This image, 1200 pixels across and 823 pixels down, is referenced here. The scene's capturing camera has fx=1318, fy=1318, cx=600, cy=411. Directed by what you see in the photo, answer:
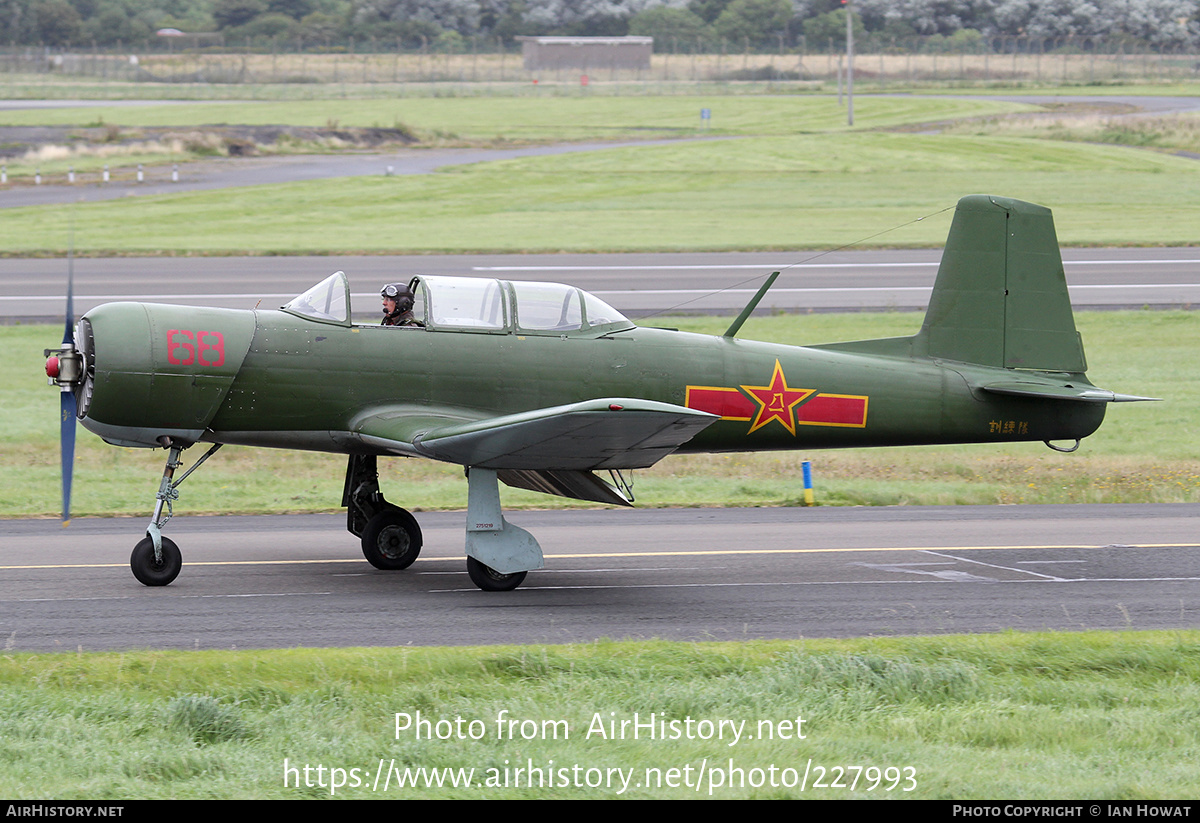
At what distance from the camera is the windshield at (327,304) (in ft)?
41.1

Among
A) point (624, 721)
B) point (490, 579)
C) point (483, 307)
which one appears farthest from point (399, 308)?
point (624, 721)

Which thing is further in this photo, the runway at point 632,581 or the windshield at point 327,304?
the windshield at point 327,304

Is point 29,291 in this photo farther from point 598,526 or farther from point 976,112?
point 976,112

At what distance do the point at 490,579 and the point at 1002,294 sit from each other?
653cm

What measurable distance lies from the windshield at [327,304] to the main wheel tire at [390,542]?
2095mm

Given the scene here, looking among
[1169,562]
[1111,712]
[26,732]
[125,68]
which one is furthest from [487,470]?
[125,68]

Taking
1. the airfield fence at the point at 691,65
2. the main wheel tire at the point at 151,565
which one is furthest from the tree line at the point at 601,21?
the main wheel tire at the point at 151,565

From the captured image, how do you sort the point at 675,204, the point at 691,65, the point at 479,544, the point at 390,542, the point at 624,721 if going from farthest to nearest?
the point at 691,65
the point at 675,204
the point at 390,542
the point at 479,544
the point at 624,721

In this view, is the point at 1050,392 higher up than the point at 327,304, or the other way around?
the point at 327,304

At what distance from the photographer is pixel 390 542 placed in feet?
43.1

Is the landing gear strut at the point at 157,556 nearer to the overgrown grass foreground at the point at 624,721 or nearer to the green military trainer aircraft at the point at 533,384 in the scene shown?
the green military trainer aircraft at the point at 533,384

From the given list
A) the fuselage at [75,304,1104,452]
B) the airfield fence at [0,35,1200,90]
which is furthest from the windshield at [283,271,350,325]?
the airfield fence at [0,35,1200,90]

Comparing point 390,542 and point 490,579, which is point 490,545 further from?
point 390,542

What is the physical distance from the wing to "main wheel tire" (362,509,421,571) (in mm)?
1255
